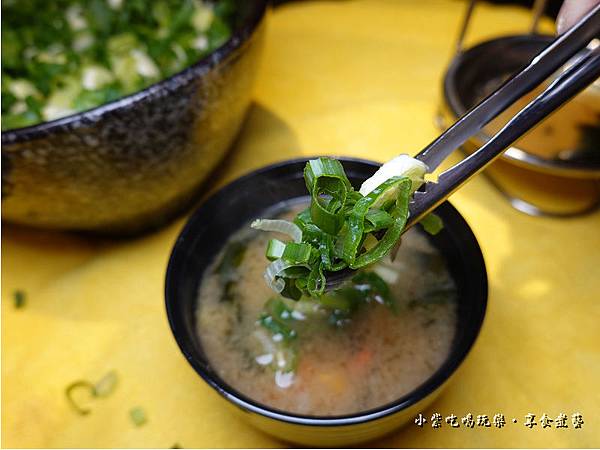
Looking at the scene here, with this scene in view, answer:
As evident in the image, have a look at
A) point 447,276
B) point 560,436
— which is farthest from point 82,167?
point 560,436

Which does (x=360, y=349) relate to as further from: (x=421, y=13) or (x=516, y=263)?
(x=421, y=13)

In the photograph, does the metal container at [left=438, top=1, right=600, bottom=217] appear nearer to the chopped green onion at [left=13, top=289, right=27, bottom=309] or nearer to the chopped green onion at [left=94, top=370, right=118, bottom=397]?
the chopped green onion at [left=94, top=370, right=118, bottom=397]

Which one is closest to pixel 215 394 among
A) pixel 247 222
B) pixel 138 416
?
pixel 138 416

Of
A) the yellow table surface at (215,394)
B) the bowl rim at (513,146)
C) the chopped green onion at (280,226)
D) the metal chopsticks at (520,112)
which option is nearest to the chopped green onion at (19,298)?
the yellow table surface at (215,394)

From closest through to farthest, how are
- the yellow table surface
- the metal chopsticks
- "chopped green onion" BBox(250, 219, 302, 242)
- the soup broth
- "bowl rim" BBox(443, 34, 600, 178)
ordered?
1. the metal chopsticks
2. "chopped green onion" BBox(250, 219, 302, 242)
3. the soup broth
4. the yellow table surface
5. "bowl rim" BBox(443, 34, 600, 178)

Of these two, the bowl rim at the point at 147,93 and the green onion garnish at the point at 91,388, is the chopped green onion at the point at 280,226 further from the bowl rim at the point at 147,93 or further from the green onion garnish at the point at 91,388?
the green onion garnish at the point at 91,388

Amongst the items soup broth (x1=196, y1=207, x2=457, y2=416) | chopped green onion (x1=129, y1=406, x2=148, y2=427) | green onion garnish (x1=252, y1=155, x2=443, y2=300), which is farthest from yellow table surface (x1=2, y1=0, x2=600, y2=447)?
green onion garnish (x1=252, y1=155, x2=443, y2=300)
